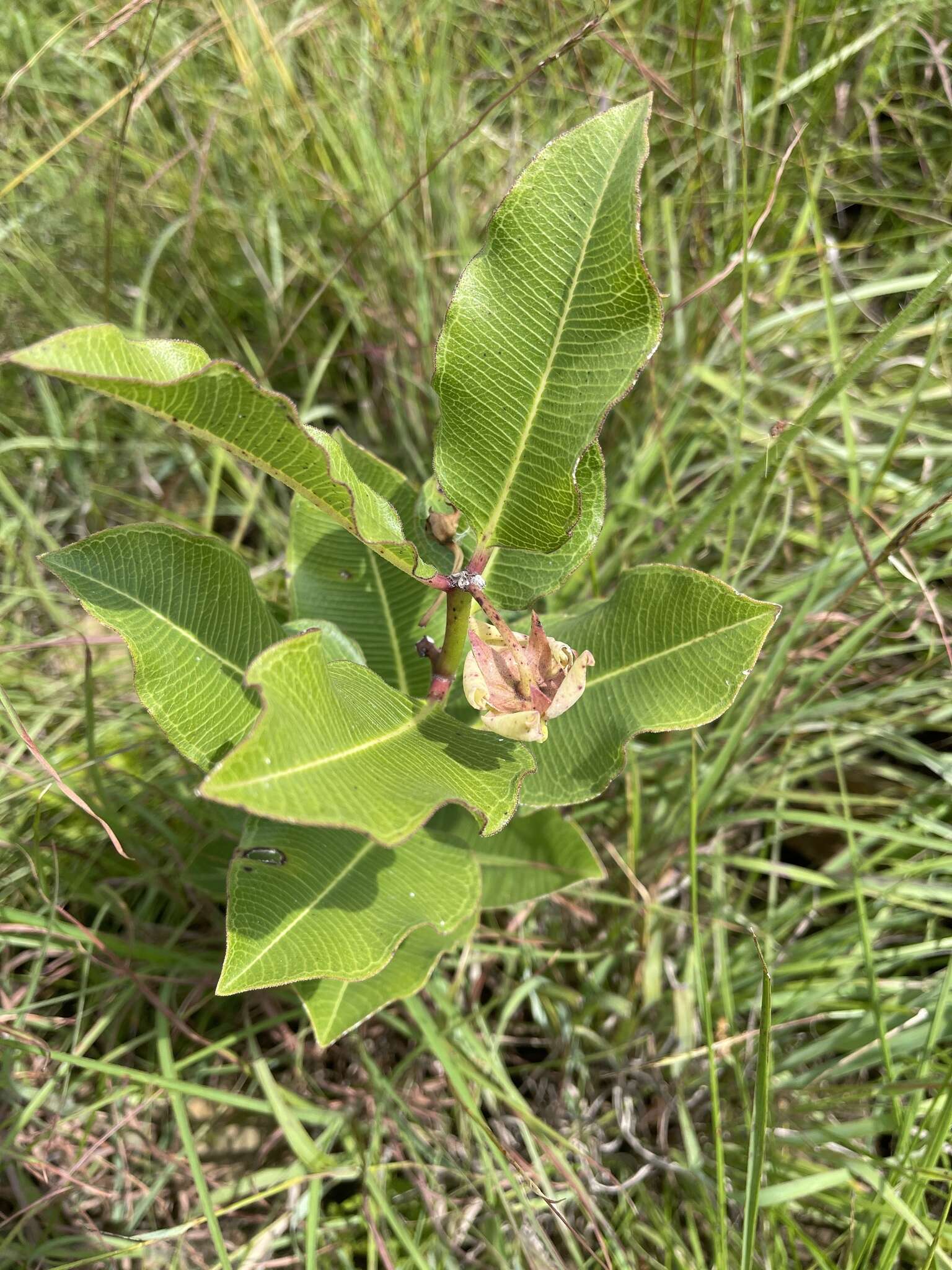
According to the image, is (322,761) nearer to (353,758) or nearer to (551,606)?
(353,758)

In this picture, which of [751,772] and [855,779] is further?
[855,779]

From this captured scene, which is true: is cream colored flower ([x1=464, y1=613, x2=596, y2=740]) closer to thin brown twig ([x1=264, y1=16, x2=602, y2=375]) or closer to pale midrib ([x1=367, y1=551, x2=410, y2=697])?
pale midrib ([x1=367, y1=551, x2=410, y2=697])

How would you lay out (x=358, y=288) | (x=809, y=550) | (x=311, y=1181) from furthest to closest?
(x=358, y=288), (x=809, y=550), (x=311, y=1181)

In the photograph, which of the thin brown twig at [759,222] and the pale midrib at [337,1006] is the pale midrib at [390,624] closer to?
the pale midrib at [337,1006]

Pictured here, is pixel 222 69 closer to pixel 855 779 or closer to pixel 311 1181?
pixel 855 779

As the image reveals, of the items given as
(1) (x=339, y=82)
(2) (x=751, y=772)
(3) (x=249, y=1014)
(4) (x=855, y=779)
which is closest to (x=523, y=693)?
(2) (x=751, y=772)

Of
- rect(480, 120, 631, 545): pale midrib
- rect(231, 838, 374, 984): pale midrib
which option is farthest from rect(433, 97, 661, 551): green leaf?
rect(231, 838, 374, 984): pale midrib
